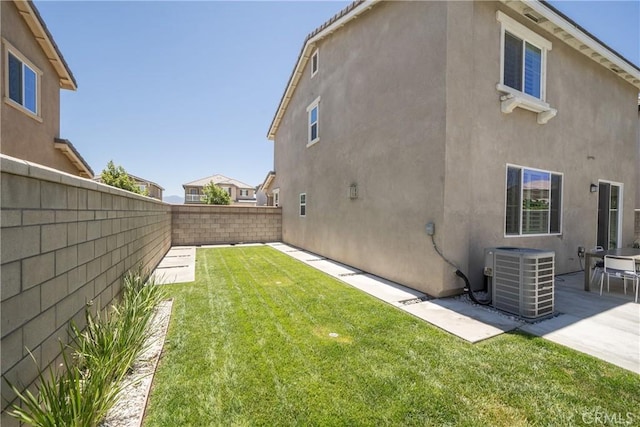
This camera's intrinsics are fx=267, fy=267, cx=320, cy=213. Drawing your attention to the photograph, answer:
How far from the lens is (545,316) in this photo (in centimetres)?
470

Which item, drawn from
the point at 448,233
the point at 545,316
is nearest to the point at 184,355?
the point at 448,233

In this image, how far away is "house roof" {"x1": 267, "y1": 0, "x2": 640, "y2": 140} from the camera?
621 cm

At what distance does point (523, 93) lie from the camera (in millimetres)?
6664

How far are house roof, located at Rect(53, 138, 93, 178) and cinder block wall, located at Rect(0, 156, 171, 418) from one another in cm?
963

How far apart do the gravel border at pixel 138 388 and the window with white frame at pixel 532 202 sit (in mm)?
7439

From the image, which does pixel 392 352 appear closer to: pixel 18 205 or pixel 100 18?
pixel 18 205

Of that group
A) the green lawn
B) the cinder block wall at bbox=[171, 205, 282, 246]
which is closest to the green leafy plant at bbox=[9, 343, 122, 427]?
the green lawn

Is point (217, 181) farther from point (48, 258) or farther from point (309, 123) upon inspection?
point (48, 258)

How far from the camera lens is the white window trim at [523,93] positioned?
614 cm

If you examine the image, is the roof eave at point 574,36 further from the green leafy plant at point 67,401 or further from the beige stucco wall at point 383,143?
the green leafy plant at point 67,401

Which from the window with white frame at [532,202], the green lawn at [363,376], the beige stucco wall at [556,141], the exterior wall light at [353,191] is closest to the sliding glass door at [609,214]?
the beige stucco wall at [556,141]

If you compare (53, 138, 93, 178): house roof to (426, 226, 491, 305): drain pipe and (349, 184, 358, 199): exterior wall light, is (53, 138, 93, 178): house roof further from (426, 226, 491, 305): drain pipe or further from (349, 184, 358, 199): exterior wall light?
(426, 226, 491, 305): drain pipe

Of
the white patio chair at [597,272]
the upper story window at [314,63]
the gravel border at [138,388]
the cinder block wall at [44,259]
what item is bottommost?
the gravel border at [138,388]

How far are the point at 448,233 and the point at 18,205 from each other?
5954 mm
